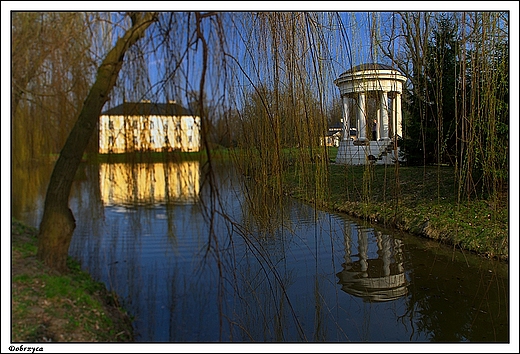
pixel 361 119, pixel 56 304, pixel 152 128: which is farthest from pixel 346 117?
pixel 56 304

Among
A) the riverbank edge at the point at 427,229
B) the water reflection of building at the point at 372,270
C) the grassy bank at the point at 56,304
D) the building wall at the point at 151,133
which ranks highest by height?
the building wall at the point at 151,133

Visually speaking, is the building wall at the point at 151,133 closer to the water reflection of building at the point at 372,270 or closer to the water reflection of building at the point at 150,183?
the water reflection of building at the point at 150,183

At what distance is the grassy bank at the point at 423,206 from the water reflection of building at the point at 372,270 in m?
0.27

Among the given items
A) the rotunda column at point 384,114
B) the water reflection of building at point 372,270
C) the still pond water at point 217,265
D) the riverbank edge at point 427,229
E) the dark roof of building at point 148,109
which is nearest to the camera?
the dark roof of building at point 148,109

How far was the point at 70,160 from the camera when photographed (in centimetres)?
240

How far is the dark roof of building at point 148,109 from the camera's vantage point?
1886 mm

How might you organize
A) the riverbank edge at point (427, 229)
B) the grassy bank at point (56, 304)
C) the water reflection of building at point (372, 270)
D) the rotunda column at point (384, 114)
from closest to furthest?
1. the grassy bank at point (56, 304)
2. the rotunda column at point (384, 114)
3. the water reflection of building at point (372, 270)
4. the riverbank edge at point (427, 229)

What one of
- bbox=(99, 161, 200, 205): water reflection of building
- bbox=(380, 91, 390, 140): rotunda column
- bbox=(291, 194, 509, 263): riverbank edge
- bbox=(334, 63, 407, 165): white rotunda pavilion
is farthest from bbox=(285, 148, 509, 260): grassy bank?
bbox=(99, 161, 200, 205): water reflection of building

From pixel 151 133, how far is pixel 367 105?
1.04 meters

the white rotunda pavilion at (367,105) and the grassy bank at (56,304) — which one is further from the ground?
the white rotunda pavilion at (367,105)

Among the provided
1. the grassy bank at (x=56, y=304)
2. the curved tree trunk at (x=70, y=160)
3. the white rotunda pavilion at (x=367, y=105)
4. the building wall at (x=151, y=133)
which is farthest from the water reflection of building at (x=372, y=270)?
the curved tree trunk at (x=70, y=160)

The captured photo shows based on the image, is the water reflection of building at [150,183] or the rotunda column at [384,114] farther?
the rotunda column at [384,114]

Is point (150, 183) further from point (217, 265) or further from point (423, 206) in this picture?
point (423, 206)

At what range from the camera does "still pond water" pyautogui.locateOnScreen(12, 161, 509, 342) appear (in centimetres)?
199
